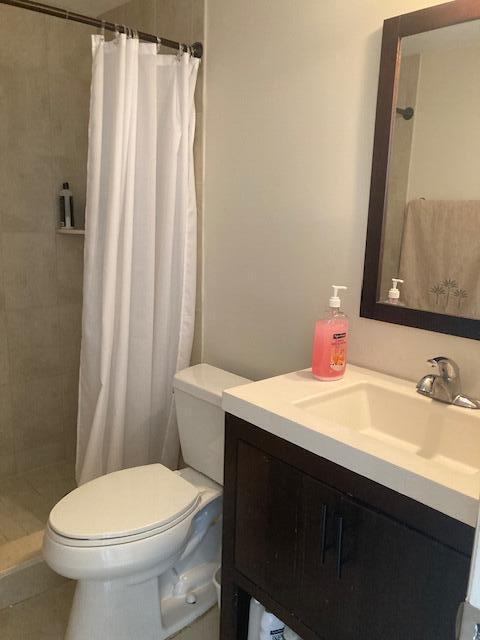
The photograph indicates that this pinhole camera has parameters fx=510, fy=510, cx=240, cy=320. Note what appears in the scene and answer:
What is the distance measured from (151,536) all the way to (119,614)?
0.33 m

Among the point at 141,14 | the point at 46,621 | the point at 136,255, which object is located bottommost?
the point at 46,621

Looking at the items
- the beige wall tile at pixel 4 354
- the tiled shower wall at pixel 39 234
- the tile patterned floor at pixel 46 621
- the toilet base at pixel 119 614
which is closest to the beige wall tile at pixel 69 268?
the tiled shower wall at pixel 39 234

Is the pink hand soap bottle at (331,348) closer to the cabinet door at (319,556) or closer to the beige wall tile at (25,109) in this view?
the cabinet door at (319,556)

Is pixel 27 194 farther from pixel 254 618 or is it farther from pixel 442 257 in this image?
pixel 254 618

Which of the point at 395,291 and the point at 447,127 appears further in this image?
the point at 395,291

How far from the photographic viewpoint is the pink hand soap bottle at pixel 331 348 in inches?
57.7

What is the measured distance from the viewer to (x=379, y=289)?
1513 millimetres

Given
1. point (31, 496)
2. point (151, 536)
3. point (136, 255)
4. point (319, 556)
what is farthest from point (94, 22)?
point (31, 496)

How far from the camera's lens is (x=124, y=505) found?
155cm

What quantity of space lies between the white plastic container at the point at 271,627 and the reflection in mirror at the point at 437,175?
3.18ft

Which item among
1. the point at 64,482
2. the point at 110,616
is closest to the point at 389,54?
the point at 110,616

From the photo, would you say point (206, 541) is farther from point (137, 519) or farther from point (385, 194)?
point (385, 194)

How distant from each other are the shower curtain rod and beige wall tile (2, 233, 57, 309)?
1048 mm

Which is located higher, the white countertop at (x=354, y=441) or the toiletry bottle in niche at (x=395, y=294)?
the toiletry bottle in niche at (x=395, y=294)
